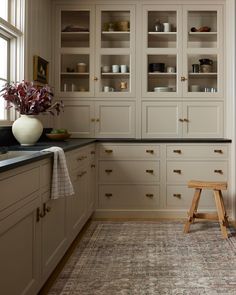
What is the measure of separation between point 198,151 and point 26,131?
2104 millimetres

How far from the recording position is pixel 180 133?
472 cm

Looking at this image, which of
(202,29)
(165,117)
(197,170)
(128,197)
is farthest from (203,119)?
(128,197)

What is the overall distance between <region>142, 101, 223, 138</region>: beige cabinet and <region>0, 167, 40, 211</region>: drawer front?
8.93 ft

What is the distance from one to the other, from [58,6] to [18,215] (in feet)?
11.6

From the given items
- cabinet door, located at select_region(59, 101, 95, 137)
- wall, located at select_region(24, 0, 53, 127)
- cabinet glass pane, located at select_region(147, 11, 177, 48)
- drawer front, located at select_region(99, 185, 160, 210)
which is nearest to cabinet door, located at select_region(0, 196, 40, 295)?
wall, located at select_region(24, 0, 53, 127)

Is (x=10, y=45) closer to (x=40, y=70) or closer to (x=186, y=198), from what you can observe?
(x=40, y=70)

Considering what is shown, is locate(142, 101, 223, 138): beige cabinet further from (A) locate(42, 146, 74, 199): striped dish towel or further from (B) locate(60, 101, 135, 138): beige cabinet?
(A) locate(42, 146, 74, 199): striped dish towel

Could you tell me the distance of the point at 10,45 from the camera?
3.62 metres

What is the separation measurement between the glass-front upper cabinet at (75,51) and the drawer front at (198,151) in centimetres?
120

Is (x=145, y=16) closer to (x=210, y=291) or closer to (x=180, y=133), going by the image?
(x=180, y=133)

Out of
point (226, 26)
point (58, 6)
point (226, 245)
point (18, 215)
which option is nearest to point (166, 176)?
point (226, 245)

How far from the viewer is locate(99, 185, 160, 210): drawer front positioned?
450 centimetres

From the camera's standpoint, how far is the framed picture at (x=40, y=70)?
13.1 feet

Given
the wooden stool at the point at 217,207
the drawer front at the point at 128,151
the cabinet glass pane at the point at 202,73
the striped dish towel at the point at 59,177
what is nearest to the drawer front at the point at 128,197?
the drawer front at the point at 128,151
